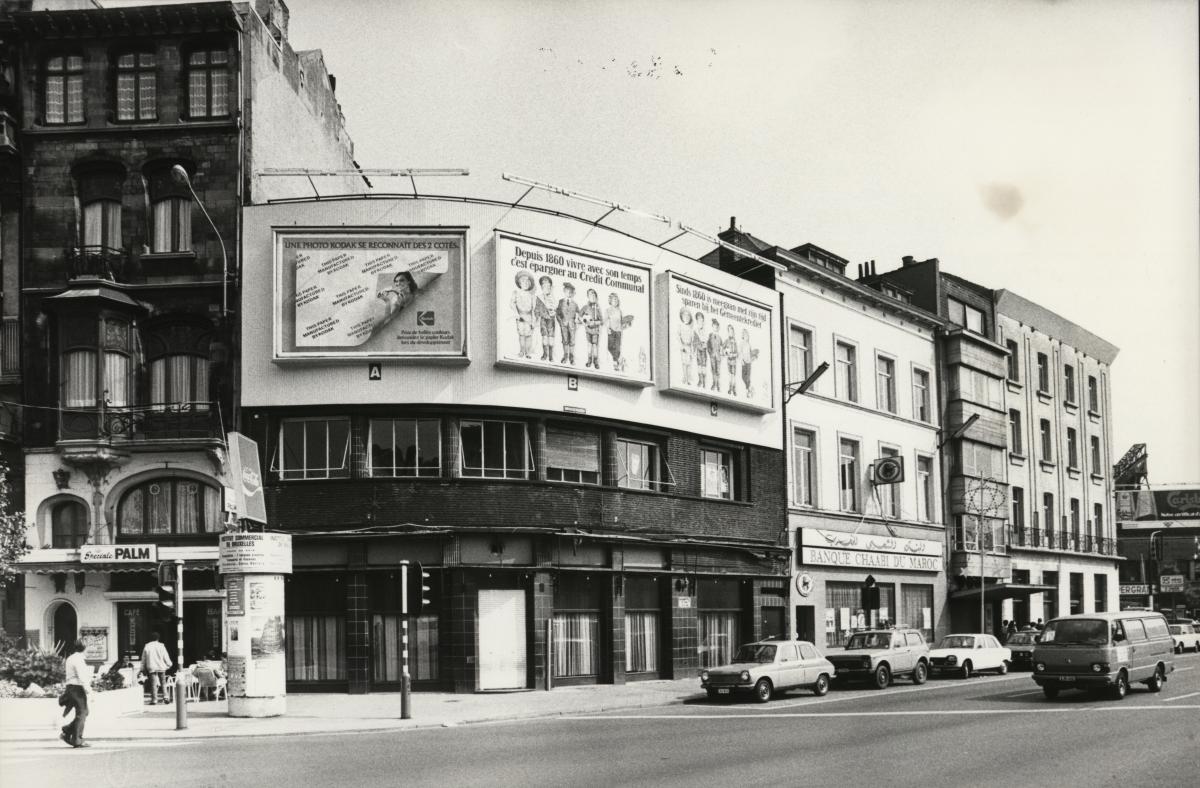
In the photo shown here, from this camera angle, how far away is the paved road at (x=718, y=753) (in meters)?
15.0

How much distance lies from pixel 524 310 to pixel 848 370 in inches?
664

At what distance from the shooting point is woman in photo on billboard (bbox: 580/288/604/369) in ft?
108

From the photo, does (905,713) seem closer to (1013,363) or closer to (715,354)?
(715,354)

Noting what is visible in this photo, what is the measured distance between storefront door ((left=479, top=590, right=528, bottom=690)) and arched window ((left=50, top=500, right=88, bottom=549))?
32.5ft

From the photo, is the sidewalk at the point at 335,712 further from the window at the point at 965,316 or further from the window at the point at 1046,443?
the window at the point at 1046,443

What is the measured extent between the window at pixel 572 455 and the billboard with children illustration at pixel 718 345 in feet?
10.4

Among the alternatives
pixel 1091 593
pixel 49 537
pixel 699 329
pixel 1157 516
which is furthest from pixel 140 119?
pixel 1157 516

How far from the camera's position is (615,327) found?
33688 millimetres

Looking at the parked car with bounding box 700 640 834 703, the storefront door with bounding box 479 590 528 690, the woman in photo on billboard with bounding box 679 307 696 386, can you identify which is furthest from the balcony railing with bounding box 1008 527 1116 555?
the storefront door with bounding box 479 590 528 690

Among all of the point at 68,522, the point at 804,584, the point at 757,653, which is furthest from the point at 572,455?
the point at 68,522

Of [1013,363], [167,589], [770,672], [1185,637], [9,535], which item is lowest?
[1185,637]

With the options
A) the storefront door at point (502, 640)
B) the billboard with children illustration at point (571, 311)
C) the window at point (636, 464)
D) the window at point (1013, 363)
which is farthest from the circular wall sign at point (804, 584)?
the window at point (1013, 363)

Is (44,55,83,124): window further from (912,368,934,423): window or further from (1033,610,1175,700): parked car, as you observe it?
(912,368,934,423): window

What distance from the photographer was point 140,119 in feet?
103
